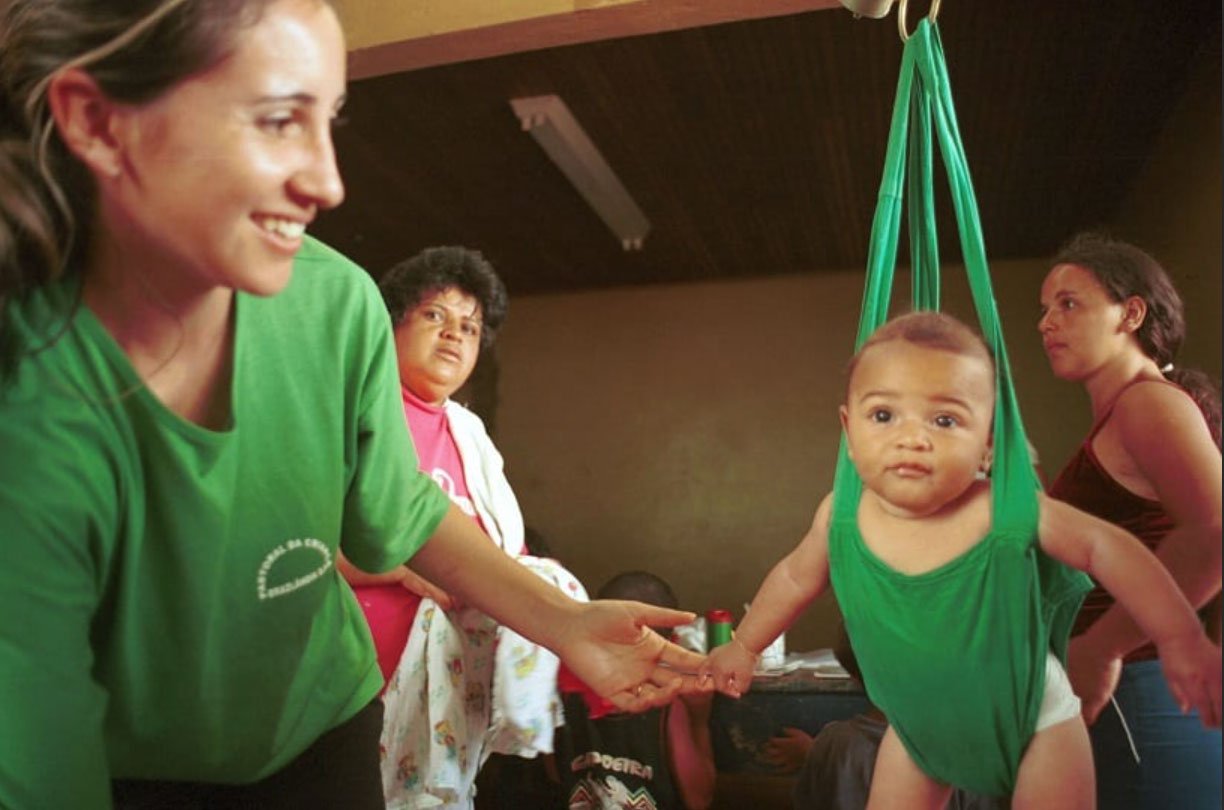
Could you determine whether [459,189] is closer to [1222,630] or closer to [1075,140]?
[1075,140]

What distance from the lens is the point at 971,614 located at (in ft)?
2.63

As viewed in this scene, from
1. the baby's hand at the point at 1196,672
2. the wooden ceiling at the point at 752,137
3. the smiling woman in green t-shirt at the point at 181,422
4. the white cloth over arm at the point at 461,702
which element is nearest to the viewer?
the baby's hand at the point at 1196,672

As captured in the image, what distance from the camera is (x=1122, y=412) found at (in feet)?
2.79

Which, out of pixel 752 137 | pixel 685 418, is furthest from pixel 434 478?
pixel 752 137

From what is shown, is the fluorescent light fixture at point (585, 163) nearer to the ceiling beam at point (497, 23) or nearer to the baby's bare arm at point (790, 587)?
the ceiling beam at point (497, 23)

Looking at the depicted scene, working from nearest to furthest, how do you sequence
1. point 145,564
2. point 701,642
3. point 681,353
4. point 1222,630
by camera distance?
point 1222,630
point 145,564
point 701,642
point 681,353

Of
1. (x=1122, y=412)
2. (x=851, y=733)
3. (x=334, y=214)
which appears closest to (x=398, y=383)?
(x=334, y=214)

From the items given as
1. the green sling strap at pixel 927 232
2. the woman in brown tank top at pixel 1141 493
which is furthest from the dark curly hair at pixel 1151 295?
the green sling strap at pixel 927 232

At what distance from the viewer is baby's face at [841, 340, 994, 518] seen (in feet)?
2.62

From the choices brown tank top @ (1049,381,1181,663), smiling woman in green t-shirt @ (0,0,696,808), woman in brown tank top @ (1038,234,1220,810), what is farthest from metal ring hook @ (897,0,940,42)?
smiling woman in green t-shirt @ (0,0,696,808)

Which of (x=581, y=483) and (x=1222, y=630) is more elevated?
(x=581, y=483)

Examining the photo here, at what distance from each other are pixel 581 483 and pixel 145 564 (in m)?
0.41

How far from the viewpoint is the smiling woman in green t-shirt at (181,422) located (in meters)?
0.85

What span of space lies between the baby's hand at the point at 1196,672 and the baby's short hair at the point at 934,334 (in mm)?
225
